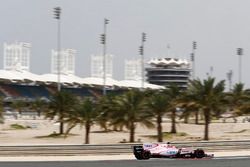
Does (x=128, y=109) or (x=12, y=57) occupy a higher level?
(x=12, y=57)

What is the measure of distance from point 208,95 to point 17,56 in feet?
485

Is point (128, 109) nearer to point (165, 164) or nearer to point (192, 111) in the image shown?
point (192, 111)

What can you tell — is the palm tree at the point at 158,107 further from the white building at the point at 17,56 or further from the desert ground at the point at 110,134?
the white building at the point at 17,56

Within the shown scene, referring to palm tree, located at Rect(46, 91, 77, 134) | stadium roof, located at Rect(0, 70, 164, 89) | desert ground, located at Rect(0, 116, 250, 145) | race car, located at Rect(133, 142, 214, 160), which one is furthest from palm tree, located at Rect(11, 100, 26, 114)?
race car, located at Rect(133, 142, 214, 160)

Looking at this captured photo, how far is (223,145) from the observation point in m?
29.6

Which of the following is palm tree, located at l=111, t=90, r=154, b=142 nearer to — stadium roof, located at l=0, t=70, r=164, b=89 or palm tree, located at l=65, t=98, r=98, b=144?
palm tree, located at l=65, t=98, r=98, b=144

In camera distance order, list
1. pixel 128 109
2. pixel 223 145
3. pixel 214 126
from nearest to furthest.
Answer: pixel 223 145
pixel 128 109
pixel 214 126

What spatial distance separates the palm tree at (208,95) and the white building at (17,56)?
139m

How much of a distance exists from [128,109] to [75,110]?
14.8 feet

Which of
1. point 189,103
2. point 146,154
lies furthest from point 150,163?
point 189,103

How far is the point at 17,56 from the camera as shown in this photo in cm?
19162

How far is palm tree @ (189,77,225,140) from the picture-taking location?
49.8 meters

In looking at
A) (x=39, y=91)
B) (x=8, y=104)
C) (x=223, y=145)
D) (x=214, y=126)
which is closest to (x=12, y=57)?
(x=39, y=91)

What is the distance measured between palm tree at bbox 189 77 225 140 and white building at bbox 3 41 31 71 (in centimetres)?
13949
